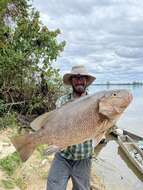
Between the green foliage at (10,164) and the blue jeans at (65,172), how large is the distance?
3525 millimetres

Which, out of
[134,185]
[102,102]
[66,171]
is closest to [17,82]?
[134,185]

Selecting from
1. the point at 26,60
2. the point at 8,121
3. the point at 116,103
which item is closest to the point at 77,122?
the point at 116,103

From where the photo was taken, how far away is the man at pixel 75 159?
4527 mm

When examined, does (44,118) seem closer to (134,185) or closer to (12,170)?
(12,170)

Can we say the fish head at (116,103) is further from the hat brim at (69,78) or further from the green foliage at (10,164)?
the green foliage at (10,164)

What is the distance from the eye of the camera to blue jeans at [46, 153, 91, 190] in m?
4.64

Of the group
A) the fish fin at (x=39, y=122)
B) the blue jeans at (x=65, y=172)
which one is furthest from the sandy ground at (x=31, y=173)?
the fish fin at (x=39, y=122)

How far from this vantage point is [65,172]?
15.3ft

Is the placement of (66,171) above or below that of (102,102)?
below

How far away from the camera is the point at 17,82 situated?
627 inches

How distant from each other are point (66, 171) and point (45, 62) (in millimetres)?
11672

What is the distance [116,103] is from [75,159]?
4.67 feet

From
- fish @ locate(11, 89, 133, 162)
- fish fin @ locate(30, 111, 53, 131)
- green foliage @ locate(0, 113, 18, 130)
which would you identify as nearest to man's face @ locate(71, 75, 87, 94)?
fish @ locate(11, 89, 133, 162)

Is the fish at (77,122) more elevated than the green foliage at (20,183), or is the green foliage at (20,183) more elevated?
the fish at (77,122)
